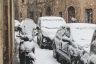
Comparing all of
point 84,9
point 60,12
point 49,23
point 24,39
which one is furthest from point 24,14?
point 24,39

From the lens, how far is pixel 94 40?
1013 centimetres

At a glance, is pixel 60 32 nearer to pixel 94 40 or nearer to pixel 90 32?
pixel 90 32

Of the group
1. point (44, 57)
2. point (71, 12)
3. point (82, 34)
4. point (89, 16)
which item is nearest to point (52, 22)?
point (44, 57)

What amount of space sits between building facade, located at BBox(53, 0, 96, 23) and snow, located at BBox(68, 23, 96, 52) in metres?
18.0

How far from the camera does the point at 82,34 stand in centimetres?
1406

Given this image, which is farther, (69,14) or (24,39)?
(69,14)

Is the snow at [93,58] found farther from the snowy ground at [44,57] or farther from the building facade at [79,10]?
the building facade at [79,10]

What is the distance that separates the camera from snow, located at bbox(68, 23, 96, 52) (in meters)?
12.4

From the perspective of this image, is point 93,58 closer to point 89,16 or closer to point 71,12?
point 89,16

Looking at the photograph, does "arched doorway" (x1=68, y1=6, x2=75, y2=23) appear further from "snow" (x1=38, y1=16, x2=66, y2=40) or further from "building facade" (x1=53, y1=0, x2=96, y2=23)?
"snow" (x1=38, y1=16, x2=66, y2=40)

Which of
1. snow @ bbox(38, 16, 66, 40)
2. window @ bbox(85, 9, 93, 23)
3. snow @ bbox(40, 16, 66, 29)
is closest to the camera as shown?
snow @ bbox(38, 16, 66, 40)

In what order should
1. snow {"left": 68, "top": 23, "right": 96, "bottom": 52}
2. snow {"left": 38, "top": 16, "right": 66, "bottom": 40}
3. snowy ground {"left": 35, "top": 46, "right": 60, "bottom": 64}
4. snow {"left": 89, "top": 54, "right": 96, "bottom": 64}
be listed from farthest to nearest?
snow {"left": 38, "top": 16, "right": 66, "bottom": 40}
snowy ground {"left": 35, "top": 46, "right": 60, "bottom": 64}
snow {"left": 68, "top": 23, "right": 96, "bottom": 52}
snow {"left": 89, "top": 54, "right": 96, "bottom": 64}

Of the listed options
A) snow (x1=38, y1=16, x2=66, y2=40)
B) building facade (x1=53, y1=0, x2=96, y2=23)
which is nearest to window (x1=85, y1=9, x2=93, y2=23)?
building facade (x1=53, y1=0, x2=96, y2=23)

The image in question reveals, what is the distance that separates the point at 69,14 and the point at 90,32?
21.1 meters
